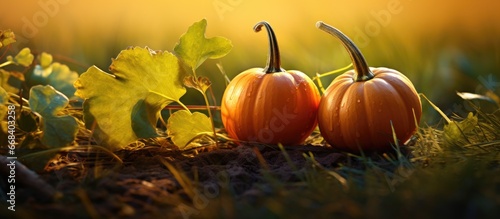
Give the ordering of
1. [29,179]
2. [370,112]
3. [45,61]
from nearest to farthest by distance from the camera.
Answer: [29,179] → [370,112] → [45,61]

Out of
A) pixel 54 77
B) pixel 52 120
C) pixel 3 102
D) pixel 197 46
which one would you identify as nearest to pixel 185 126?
pixel 197 46

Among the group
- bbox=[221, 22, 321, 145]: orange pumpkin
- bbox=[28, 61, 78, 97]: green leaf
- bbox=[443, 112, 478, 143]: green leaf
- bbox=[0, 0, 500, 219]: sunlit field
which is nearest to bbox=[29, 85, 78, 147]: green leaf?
bbox=[0, 0, 500, 219]: sunlit field

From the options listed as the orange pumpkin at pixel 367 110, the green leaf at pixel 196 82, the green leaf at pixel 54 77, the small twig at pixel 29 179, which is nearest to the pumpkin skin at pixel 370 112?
the orange pumpkin at pixel 367 110

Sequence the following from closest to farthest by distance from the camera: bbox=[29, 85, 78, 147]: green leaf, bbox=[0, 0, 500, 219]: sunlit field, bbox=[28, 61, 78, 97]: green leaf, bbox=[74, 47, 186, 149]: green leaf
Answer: bbox=[0, 0, 500, 219]: sunlit field
bbox=[29, 85, 78, 147]: green leaf
bbox=[74, 47, 186, 149]: green leaf
bbox=[28, 61, 78, 97]: green leaf

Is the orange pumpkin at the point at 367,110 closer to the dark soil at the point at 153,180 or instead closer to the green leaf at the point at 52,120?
the dark soil at the point at 153,180

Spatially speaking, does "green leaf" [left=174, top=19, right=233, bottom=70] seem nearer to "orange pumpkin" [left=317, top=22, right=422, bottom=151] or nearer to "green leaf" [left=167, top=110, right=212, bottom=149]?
"green leaf" [left=167, top=110, right=212, bottom=149]

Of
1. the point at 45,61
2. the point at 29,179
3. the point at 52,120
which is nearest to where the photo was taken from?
the point at 29,179

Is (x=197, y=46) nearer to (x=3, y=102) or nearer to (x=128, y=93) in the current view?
(x=128, y=93)
